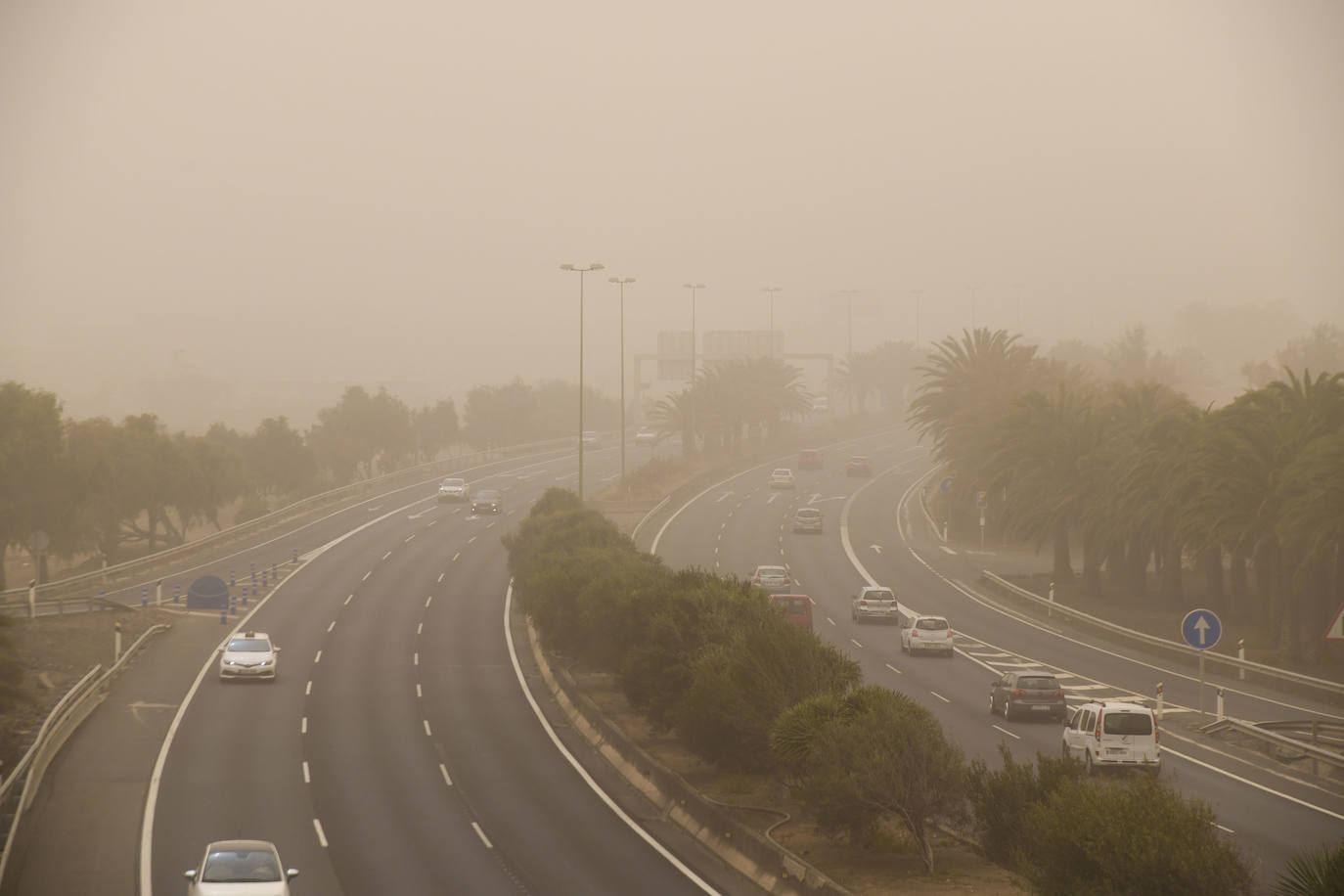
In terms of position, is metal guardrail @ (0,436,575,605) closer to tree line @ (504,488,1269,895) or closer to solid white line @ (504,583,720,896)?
solid white line @ (504,583,720,896)

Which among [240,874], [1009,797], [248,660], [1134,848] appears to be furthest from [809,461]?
[1134,848]

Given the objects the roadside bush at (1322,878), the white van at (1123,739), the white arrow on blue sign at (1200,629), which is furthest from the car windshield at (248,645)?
the roadside bush at (1322,878)

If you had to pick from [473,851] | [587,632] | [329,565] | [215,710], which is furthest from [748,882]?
[329,565]

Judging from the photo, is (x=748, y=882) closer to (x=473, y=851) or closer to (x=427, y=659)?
(x=473, y=851)

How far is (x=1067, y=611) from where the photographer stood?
56.6 metres

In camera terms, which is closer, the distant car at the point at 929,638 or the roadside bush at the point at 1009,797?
the roadside bush at the point at 1009,797

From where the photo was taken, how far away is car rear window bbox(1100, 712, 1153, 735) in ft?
96.2

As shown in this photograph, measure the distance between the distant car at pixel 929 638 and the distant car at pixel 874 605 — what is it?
23.3 ft

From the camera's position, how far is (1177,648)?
48.0 m

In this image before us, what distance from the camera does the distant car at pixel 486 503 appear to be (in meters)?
90.1

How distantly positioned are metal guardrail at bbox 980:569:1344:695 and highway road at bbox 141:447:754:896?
19229 millimetres

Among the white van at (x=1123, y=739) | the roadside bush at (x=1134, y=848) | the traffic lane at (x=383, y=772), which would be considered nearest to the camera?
the roadside bush at (x=1134, y=848)

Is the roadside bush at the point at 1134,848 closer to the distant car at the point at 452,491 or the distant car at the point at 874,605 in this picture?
the distant car at the point at 874,605

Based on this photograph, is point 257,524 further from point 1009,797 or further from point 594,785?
point 1009,797
